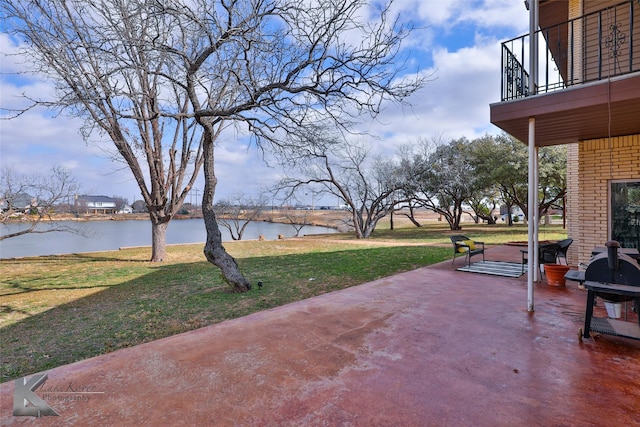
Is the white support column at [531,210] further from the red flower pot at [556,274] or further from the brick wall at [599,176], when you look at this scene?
the brick wall at [599,176]

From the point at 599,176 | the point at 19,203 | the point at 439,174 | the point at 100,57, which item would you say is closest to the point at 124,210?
the point at 19,203

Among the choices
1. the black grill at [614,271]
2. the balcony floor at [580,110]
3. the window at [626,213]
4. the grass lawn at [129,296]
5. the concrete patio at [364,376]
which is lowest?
the grass lawn at [129,296]

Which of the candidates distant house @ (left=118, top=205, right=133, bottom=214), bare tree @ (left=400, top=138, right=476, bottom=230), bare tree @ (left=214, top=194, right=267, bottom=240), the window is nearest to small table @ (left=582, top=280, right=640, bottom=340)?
the window

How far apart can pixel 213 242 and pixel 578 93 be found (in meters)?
6.30

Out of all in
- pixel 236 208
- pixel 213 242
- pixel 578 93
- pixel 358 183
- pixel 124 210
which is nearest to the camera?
pixel 578 93

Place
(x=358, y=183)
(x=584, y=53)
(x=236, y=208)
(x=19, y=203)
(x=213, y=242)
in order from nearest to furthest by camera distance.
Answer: (x=584, y=53), (x=213, y=242), (x=19, y=203), (x=358, y=183), (x=236, y=208)

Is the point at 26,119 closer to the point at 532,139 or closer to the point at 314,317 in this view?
the point at 314,317

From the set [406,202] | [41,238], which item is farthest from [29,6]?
[41,238]

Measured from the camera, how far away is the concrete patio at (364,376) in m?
2.06

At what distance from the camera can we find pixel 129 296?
6.40 metres

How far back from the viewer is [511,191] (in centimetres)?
2322

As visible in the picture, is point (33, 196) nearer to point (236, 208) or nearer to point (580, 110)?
point (580, 110)

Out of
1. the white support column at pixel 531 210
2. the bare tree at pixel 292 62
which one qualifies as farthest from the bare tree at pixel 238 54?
the white support column at pixel 531 210

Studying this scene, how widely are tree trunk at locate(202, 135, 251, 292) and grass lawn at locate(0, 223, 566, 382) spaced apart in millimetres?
306
